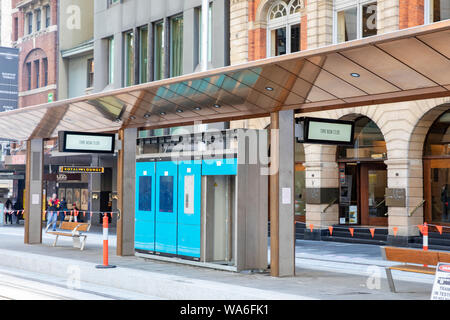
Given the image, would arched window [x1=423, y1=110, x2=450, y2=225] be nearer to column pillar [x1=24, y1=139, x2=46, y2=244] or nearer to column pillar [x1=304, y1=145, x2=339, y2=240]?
column pillar [x1=304, y1=145, x2=339, y2=240]

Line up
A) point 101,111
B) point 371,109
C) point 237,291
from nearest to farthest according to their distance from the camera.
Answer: point 237,291
point 101,111
point 371,109

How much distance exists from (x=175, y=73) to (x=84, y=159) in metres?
8.03

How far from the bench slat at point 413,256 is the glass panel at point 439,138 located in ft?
40.6

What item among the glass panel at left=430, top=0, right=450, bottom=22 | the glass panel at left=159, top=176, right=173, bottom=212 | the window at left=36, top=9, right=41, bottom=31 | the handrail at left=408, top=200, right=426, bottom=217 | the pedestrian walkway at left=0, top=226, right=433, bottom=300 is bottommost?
the pedestrian walkway at left=0, top=226, right=433, bottom=300

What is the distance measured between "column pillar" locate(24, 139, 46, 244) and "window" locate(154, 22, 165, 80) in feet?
43.3

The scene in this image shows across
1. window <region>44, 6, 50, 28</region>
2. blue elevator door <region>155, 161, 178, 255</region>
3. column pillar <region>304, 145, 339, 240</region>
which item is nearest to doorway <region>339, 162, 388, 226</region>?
column pillar <region>304, 145, 339, 240</region>

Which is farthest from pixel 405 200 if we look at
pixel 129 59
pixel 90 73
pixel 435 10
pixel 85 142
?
pixel 90 73

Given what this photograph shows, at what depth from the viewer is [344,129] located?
547 inches

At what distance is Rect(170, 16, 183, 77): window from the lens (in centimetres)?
3369

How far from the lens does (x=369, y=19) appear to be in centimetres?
2530

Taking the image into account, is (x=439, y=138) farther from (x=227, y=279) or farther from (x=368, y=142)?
(x=227, y=279)

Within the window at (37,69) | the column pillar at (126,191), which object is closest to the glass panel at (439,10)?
the column pillar at (126,191)
